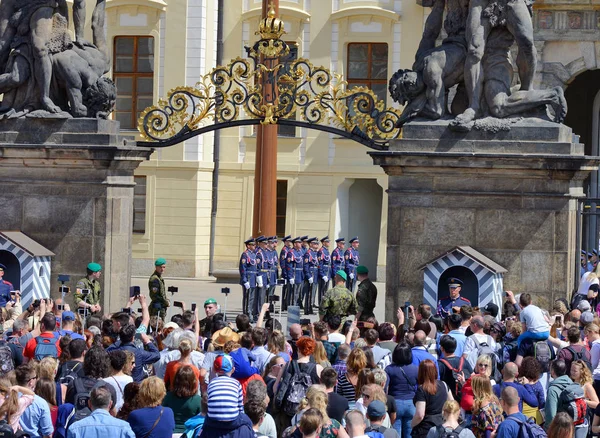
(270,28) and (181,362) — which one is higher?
(270,28)

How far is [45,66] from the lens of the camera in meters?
19.1

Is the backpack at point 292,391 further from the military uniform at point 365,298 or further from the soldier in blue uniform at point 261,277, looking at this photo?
the soldier in blue uniform at point 261,277

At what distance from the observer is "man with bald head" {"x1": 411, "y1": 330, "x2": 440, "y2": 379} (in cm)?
1227

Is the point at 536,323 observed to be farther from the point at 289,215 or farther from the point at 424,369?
the point at 289,215

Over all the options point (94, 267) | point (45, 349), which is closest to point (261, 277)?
point (94, 267)

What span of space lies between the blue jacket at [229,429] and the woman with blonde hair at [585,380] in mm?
3465

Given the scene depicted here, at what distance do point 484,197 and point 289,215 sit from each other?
58.0ft

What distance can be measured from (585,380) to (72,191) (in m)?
9.47

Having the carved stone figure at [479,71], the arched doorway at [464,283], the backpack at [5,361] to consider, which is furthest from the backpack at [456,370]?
the carved stone figure at [479,71]

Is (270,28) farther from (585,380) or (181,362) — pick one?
(585,380)

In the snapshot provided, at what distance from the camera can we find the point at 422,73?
725 inches

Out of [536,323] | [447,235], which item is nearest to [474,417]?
[536,323]

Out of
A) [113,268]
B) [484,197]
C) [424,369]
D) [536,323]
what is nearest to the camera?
[424,369]

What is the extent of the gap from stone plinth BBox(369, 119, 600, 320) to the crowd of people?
3246 millimetres
